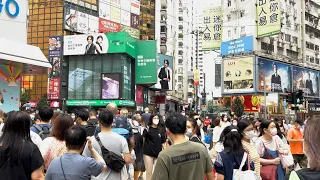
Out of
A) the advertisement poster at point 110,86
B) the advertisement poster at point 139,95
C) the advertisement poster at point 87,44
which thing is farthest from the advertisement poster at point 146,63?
the advertisement poster at point 87,44

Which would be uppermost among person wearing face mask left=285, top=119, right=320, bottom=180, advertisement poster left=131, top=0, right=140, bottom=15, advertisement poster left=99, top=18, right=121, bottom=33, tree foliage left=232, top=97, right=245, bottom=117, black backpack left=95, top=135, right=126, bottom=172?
advertisement poster left=131, top=0, right=140, bottom=15

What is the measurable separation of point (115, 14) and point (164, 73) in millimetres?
10480

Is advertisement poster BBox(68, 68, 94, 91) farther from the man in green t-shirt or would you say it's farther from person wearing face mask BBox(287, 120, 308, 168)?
the man in green t-shirt

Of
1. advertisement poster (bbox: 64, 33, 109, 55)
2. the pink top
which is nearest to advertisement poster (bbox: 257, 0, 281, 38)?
advertisement poster (bbox: 64, 33, 109, 55)

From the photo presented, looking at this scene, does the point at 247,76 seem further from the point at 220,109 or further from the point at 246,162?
the point at 246,162

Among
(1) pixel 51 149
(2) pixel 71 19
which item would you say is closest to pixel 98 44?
(2) pixel 71 19

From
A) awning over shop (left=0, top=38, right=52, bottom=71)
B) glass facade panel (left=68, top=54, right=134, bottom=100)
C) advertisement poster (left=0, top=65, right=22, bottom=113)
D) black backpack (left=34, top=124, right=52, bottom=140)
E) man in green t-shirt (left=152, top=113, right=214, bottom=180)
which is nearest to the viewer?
man in green t-shirt (left=152, top=113, right=214, bottom=180)

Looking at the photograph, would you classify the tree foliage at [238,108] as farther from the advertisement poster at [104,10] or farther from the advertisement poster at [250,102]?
the advertisement poster at [104,10]

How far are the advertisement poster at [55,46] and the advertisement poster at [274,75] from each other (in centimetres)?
2460

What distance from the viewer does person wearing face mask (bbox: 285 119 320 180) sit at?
211 cm

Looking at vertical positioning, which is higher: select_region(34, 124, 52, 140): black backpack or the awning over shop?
the awning over shop

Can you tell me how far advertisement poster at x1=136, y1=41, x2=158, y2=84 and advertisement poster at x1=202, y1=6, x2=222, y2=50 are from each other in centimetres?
594

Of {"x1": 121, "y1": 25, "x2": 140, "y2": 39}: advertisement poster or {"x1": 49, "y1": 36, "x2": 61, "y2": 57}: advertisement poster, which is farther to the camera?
{"x1": 121, "y1": 25, "x2": 140, "y2": 39}: advertisement poster

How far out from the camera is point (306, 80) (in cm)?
5716
